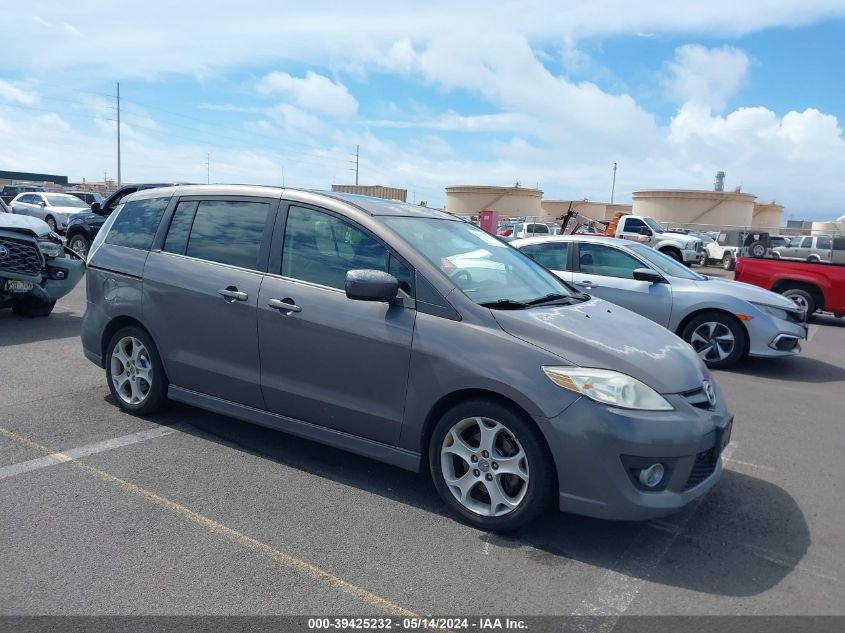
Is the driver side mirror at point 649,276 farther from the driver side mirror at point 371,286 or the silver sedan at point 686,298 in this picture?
the driver side mirror at point 371,286

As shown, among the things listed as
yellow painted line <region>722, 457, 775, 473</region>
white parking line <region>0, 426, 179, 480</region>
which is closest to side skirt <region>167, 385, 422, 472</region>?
white parking line <region>0, 426, 179, 480</region>

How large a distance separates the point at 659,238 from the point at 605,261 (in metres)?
21.4

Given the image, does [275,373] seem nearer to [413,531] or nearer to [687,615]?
[413,531]

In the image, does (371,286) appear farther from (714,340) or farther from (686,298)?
(714,340)

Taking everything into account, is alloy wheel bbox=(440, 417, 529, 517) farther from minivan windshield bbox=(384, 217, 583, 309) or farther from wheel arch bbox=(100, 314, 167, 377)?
wheel arch bbox=(100, 314, 167, 377)

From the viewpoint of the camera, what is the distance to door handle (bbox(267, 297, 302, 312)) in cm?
430

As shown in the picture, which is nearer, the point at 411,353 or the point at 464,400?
the point at 464,400

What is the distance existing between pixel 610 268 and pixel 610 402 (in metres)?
5.91

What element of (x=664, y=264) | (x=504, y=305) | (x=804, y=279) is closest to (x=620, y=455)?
(x=504, y=305)

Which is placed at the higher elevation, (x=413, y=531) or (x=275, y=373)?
(x=275, y=373)

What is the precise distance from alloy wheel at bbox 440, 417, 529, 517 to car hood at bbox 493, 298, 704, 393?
0.53m

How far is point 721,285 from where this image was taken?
857 cm

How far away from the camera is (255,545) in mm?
3490

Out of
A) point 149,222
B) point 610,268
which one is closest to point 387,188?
point 610,268
